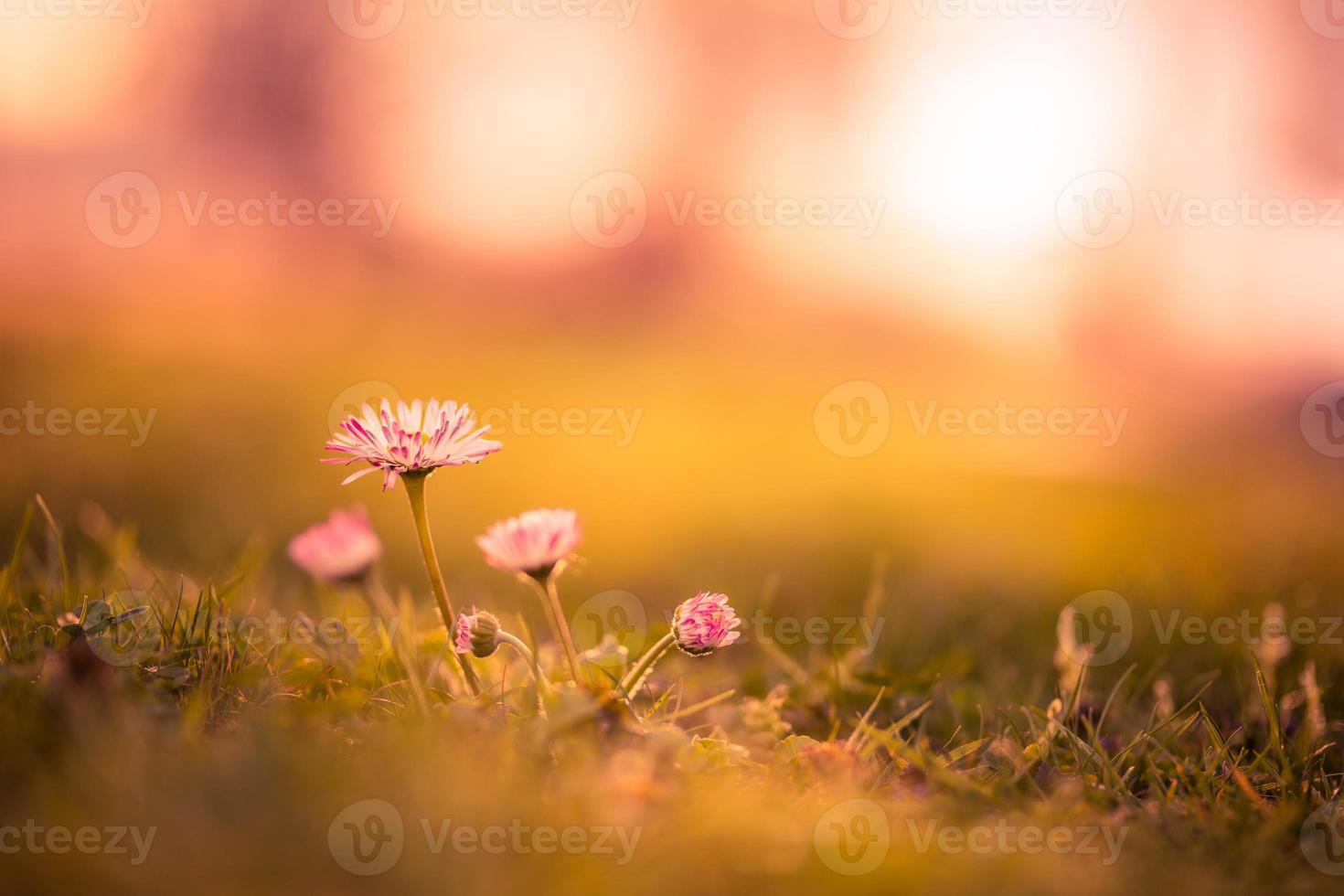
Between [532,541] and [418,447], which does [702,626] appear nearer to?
[532,541]

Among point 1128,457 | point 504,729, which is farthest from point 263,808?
point 1128,457

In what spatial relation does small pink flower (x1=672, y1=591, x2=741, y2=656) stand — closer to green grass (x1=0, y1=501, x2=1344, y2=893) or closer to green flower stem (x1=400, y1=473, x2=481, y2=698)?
green grass (x1=0, y1=501, x2=1344, y2=893)

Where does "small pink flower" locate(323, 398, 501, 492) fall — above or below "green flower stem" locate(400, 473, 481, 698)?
above

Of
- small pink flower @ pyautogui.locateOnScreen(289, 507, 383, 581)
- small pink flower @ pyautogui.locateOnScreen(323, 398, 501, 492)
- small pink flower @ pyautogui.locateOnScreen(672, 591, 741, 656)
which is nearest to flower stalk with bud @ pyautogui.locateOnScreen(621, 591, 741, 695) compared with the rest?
small pink flower @ pyautogui.locateOnScreen(672, 591, 741, 656)

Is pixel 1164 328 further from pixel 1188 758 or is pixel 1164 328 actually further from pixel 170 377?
pixel 170 377

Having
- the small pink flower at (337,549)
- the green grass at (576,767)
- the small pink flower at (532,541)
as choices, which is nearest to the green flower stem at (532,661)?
the green grass at (576,767)

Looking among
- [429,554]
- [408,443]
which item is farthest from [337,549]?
[408,443]
